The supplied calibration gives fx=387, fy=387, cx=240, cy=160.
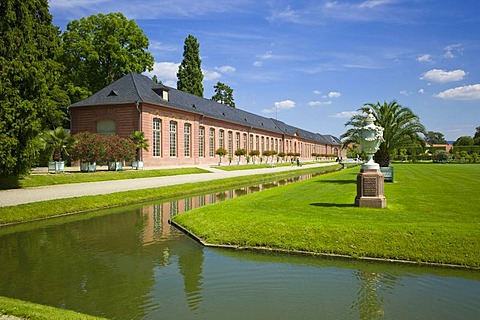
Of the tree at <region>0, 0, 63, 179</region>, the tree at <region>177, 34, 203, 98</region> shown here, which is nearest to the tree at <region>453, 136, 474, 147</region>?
the tree at <region>177, 34, 203, 98</region>

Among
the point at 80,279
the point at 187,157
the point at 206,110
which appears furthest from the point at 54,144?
the point at 206,110

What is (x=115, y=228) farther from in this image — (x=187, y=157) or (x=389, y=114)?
(x=187, y=157)

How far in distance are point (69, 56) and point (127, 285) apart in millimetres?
40941

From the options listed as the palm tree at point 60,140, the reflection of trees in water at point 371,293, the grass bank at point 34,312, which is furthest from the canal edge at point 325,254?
the palm tree at point 60,140

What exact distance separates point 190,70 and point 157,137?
2594cm

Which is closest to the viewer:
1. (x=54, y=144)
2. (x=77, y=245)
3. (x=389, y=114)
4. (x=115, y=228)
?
(x=77, y=245)

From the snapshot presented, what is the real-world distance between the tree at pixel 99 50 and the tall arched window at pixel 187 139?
382 inches

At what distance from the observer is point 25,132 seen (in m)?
16.7

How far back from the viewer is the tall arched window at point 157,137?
3522 centimetres

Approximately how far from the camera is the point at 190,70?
194ft

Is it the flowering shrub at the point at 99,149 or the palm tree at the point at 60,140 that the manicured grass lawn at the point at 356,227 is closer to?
the flowering shrub at the point at 99,149

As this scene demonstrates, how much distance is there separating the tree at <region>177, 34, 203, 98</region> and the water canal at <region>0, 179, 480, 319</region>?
167 feet

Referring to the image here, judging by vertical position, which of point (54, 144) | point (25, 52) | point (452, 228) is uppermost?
point (25, 52)

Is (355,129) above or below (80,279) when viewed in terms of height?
above
